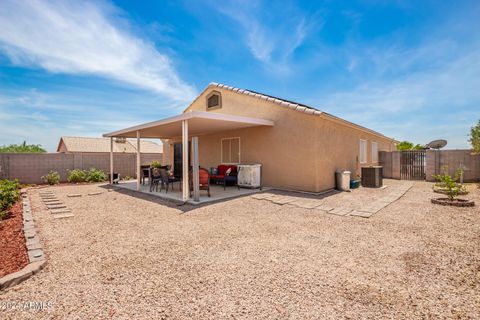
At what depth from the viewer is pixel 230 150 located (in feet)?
36.1

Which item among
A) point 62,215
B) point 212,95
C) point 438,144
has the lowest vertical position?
point 62,215

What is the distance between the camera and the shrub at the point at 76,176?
1303 cm

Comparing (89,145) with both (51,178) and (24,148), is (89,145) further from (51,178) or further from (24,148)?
(24,148)

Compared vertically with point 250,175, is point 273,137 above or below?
above

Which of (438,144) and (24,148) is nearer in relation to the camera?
(438,144)

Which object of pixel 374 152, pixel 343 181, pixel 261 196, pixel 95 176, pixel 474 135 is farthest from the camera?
pixel 374 152

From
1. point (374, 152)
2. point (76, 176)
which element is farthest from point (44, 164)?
point (374, 152)

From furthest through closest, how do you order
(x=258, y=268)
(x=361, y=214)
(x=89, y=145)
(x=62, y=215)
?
(x=89, y=145), (x=62, y=215), (x=361, y=214), (x=258, y=268)

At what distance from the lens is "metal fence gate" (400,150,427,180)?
42.4ft

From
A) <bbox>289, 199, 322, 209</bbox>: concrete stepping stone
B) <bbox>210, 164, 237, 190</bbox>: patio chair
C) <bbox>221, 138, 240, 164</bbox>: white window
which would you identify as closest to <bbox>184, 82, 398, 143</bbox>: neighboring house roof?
<bbox>221, 138, 240, 164</bbox>: white window

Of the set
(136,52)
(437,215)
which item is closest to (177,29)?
(136,52)

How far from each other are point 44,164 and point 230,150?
37.1 feet

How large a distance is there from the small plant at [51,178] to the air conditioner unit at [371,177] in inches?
649

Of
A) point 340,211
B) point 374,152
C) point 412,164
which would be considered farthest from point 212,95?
point 412,164
